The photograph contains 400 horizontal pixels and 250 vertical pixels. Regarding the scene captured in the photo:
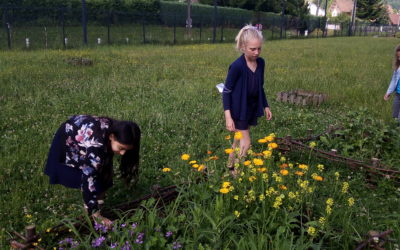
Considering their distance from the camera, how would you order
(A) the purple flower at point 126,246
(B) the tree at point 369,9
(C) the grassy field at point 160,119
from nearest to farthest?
(A) the purple flower at point 126,246, (C) the grassy field at point 160,119, (B) the tree at point 369,9

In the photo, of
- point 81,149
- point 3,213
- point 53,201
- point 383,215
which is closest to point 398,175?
point 383,215

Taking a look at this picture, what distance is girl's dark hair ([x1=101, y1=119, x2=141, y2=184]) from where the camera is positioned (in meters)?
2.95

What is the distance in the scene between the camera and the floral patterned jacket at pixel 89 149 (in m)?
3.01

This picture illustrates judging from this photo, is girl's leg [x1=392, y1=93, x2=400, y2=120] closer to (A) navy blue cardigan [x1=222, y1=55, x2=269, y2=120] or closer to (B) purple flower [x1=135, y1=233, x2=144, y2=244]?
(A) navy blue cardigan [x1=222, y1=55, x2=269, y2=120]

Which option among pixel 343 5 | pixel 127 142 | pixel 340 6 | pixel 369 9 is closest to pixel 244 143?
pixel 127 142

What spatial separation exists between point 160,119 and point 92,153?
309 centimetres

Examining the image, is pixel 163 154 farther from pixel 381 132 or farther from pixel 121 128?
pixel 381 132

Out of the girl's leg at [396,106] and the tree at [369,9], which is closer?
the girl's leg at [396,106]

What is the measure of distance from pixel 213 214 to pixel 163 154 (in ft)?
7.24

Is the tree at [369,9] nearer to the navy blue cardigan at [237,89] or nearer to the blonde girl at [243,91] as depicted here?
the blonde girl at [243,91]

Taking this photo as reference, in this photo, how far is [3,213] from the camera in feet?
11.2

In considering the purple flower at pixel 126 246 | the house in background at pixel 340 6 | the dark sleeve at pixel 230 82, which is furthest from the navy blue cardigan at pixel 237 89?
the house in background at pixel 340 6

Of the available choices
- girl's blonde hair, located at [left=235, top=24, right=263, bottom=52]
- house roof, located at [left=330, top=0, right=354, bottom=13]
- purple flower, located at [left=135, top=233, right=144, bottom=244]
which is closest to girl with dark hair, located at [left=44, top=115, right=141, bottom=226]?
purple flower, located at [left=135, top=233, right=144, bottom=244]

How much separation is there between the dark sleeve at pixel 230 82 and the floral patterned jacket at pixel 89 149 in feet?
4.81
